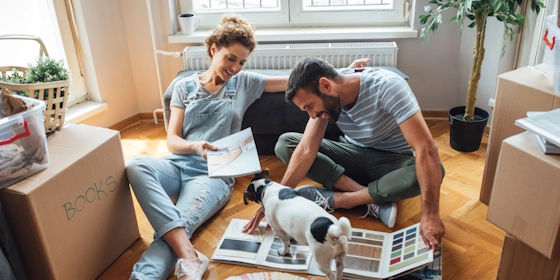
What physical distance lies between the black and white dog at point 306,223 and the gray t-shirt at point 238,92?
480 millimetres

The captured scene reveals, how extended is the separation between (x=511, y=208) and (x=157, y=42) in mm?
2050

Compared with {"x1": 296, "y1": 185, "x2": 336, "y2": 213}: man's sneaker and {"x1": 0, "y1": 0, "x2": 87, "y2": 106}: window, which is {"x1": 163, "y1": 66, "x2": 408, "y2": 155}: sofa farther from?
{"x1": 0, "y1": 0, "x2": 87, "y2": 106}: window

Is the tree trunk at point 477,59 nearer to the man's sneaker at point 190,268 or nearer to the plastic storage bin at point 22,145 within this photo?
the man's sneaker at point 190,268

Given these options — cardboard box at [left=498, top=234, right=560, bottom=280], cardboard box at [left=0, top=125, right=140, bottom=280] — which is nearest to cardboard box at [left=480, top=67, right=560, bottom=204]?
cardboard box at [left=498, top=234, right=560, bottom=280]

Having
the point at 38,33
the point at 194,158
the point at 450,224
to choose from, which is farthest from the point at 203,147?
the point at 38,33

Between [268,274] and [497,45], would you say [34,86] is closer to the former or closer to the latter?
[268,274]

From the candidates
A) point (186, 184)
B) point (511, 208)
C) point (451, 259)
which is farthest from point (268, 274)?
point (511, 208)

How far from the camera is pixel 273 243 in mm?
1653

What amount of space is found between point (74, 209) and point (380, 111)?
1.06 meters

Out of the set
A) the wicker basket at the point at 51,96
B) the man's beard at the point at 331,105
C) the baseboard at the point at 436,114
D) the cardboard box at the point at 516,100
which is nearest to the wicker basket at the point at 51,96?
the wicker basket at the point at 51,96

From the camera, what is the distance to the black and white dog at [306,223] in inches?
49.3

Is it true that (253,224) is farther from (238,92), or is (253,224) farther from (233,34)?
(233,34)

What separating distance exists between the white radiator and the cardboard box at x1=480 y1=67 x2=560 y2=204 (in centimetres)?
83

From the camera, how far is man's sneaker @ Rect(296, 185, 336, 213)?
72.5 inches
